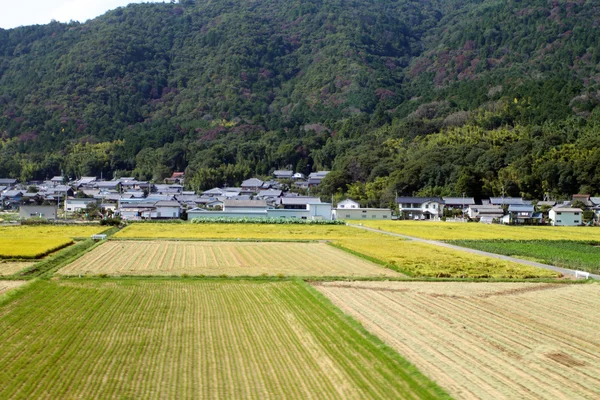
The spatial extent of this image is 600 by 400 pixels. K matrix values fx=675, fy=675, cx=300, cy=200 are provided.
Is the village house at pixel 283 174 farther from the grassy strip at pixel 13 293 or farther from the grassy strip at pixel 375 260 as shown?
the grassy strip at pixel 13 293

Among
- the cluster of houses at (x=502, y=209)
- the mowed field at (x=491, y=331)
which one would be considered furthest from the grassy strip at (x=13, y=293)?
the cluster of houses at (x=502, y=209)

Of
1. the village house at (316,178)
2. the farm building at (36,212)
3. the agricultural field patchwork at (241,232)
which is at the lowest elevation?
the agricultural field patchwork at (241,232)

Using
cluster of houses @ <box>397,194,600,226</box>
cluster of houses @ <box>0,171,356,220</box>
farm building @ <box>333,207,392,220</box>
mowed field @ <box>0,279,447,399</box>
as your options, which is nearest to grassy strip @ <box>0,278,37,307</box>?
mowed field @ <box>0,279,447,399</box>

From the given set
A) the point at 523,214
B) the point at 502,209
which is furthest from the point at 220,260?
the point at 502,209

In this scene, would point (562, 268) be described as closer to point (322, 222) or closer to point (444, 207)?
point (322, 222)

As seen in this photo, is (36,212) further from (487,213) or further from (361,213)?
(487,213)
